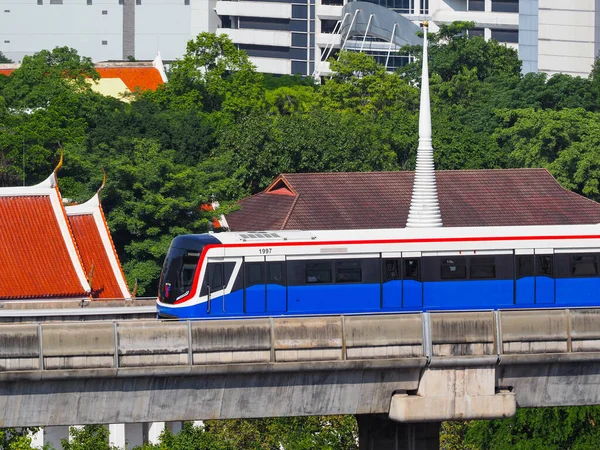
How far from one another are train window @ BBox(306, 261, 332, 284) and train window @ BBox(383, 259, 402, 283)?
4.31ft

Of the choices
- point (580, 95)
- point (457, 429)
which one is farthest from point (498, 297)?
point (580, 95)

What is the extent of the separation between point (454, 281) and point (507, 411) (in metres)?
8.12

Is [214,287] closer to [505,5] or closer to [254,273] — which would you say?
[254,273]

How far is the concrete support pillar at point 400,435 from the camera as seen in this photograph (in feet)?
105

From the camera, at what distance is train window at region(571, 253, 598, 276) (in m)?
38.7

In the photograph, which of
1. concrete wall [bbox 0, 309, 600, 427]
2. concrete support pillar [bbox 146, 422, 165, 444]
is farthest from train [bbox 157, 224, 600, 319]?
concrete support pillar [bbox 146, 422, 165, 444]

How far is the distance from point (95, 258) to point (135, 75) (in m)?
55.3

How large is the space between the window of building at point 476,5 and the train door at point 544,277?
329 ft

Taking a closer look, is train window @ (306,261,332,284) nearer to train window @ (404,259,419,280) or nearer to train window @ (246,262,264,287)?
train window @ (246,262,264,287)

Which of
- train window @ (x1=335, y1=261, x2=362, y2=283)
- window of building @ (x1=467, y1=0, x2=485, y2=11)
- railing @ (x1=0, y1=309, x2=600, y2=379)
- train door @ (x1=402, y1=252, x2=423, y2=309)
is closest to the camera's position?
railing @ (x1=0, y1=309, x2=600, y2=379)

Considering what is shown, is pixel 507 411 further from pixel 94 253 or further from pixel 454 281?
pixel 94 253

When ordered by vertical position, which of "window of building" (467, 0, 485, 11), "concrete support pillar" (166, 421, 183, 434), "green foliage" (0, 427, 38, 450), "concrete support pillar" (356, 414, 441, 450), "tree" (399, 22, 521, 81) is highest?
"window of building" (467, 0, 485, 11)

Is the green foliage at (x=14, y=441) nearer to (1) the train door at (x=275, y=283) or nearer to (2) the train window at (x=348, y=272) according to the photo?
(1) the train door at (x=275, y=283)

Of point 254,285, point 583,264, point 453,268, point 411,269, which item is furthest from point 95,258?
point 583,264
